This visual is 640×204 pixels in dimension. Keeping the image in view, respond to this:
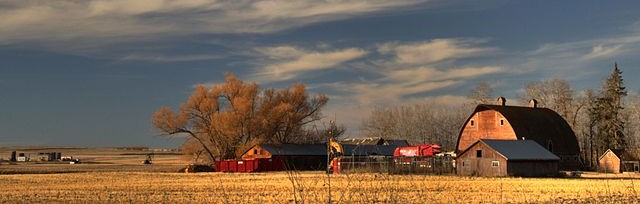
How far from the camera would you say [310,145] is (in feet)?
295

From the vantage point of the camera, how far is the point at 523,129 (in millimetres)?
77375

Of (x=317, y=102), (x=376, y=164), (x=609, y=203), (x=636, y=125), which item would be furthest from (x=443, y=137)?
(x=609, y=203)

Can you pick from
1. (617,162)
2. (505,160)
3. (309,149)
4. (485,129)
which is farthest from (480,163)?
(309,149)

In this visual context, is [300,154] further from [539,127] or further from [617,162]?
[617,162]

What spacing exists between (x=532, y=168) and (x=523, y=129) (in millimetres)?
18522

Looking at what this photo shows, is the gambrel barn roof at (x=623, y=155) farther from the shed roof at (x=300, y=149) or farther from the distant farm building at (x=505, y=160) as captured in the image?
the shed roof at (x=300, y=149)

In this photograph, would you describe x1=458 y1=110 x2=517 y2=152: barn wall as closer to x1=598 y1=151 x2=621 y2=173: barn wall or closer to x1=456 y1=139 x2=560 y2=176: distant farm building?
x1=598 y1=151 x2=621 y2=173: barn wall

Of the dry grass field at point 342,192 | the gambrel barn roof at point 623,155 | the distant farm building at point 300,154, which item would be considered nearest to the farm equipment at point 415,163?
the dry grass field at point 342,192

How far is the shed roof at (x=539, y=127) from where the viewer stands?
77562 mm

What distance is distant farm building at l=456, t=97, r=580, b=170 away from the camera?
7769cm

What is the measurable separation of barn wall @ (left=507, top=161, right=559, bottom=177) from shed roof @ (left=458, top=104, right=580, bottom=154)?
15731mm

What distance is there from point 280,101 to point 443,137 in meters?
32.6

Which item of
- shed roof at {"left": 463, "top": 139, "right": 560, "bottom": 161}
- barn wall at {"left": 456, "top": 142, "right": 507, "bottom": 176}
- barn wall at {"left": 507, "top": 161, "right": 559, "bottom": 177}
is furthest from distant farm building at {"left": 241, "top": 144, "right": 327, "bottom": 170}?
barn wall at {"left": 507, "top": 161, "right": 559, "bottom": 177}

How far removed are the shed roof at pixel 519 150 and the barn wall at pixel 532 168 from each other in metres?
0.42
